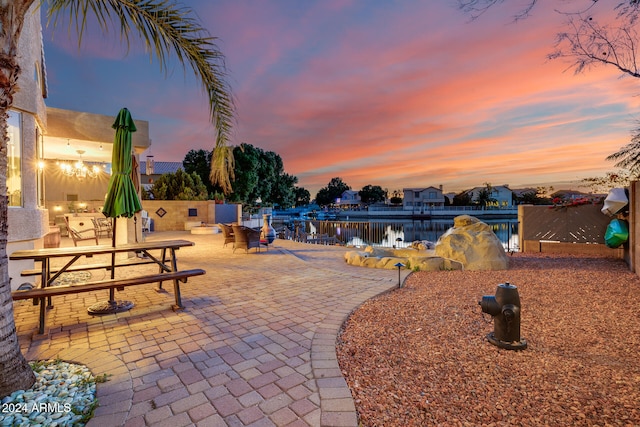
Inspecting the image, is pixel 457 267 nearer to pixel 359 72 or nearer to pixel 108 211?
pixel 108 211

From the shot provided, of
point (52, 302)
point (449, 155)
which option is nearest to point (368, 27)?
point (52, 302)

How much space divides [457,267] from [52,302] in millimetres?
7431

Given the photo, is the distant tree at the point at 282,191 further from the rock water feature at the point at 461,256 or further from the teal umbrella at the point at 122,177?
the teal umbrella at the point at 122,177

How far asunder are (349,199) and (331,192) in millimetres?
8109

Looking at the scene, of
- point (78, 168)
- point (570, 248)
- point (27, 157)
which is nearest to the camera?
point (27, 157)

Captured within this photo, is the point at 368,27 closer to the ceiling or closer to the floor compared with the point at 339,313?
closer to the ceiling

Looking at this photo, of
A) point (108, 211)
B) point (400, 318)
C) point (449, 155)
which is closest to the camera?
point (400, 318)

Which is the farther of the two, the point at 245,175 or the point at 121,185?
the point at 245,175

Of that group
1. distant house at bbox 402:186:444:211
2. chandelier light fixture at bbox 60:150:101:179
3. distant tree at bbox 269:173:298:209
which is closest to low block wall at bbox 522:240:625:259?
chandelier light fixture at bbox 60:150:101:179

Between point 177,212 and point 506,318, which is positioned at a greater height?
point 177,212

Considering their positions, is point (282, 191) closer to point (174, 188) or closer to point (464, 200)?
point (174, 188)

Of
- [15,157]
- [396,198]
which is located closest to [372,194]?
[396,198]

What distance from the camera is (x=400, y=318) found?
3.74m

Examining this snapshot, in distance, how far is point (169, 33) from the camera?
10.0 feet
